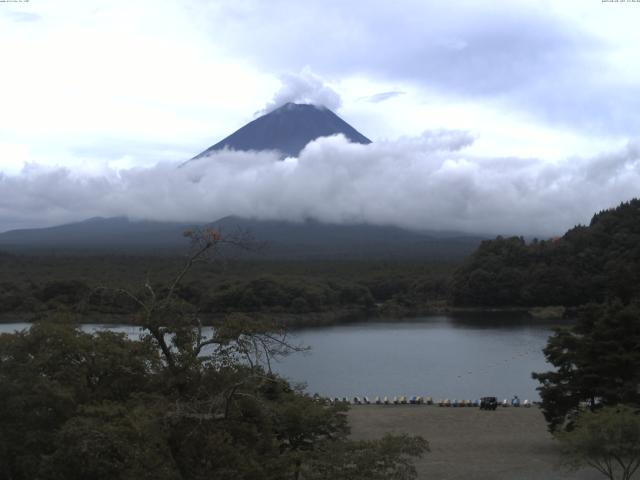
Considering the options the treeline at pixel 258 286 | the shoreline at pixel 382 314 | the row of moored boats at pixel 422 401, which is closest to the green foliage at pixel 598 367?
the row of moored boats at pixel 422 401

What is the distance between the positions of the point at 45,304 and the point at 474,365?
78.1 ft

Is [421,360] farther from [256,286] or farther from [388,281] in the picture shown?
[388,281]

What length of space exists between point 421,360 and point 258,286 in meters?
18.2

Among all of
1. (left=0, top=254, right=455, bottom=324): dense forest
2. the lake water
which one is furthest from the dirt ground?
(left=0, top=254, right=455, bottom=324): dense forest

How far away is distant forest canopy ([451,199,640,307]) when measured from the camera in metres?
47.1

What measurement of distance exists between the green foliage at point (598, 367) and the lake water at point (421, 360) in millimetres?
5711

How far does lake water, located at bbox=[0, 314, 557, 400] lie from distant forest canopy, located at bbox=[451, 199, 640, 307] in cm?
958

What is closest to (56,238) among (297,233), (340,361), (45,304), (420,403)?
(297,233)

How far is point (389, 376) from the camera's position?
2405 centimetres

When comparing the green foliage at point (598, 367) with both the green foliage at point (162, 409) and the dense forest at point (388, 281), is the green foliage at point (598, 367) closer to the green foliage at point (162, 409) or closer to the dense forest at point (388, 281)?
the green foliage at point (162, 409)

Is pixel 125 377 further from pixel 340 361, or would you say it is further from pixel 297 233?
pixel 297 233

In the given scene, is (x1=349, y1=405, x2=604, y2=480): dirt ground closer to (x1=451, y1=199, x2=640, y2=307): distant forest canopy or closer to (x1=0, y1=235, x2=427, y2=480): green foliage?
(x1=0, y1=235, x2=427, y2=480): green foliage

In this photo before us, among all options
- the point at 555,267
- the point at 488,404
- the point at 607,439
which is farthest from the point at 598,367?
the point at 555,267

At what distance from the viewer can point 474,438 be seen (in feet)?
46.5
